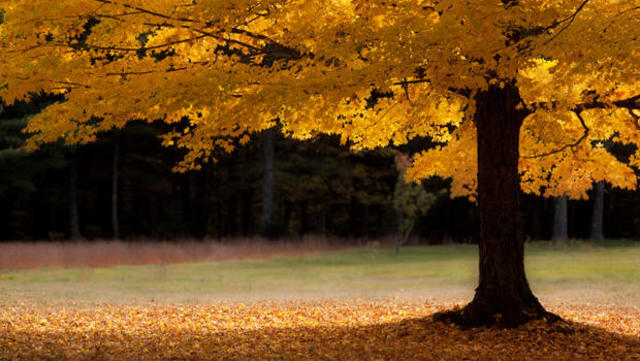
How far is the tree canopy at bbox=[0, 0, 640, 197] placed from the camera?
19.7 feet

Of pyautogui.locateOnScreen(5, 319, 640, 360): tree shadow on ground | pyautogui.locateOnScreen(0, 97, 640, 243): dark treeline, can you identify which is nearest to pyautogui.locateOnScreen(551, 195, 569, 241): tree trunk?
pyautogui.locateOnScreen(0, 97, 640, 243): dark treeline

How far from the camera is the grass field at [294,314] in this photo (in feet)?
23.8

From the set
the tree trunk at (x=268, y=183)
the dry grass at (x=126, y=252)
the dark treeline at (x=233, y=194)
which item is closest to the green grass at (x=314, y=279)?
the dry grass at (x=126, y=252)

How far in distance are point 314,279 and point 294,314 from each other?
7.20 metres

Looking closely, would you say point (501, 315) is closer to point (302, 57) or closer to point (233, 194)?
point (302, 57)

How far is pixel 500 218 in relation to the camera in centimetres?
824

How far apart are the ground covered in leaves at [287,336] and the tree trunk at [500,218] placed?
0.30m

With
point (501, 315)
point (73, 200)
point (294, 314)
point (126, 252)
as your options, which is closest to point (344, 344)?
point (501, 315)

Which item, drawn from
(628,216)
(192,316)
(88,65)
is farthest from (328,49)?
(628,216)

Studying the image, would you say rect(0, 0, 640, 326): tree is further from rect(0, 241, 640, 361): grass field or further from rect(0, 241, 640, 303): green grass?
rect(0, 241, 640, 303): green grass

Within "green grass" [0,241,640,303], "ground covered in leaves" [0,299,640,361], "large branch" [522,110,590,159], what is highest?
"large branch" [522,110,590,159]

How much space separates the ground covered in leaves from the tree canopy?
2.28 m

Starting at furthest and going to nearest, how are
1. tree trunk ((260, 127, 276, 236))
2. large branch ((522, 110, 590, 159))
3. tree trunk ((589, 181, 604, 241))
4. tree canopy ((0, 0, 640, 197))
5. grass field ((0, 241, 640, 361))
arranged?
tree trunk ((589, 181, 604, 241))
tree trunk ((260, 127, 276, 236))
large branch ((522, 110, 590, 159))
grass field ((0, 241, 640, 361))
tree canopy ((0, 0, 640, 197))

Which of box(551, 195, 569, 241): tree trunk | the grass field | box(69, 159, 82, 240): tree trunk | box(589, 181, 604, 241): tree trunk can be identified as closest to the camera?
the grass field
